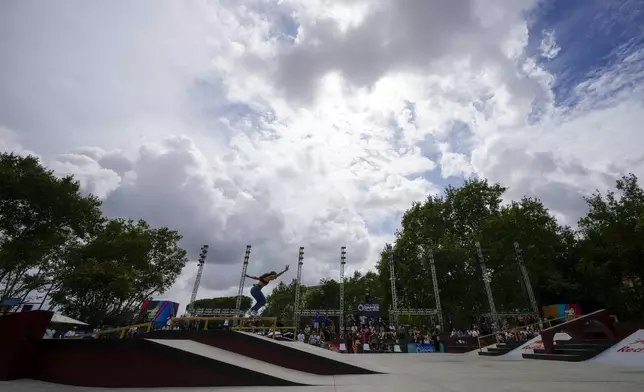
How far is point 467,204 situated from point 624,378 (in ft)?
129

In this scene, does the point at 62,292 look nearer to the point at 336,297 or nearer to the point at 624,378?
the point at 624,378

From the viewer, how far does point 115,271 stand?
31.9 m

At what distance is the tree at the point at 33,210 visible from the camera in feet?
73.2

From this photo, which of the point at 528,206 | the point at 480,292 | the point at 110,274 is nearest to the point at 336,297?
→ the point at 480,292

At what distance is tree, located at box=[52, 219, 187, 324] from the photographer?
3095 cm

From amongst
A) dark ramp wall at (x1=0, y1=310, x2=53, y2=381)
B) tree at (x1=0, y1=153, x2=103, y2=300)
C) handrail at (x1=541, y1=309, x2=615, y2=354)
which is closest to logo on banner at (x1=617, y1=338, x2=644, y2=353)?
handrail at (x1=541, y1=309, x2=615, y2=354)

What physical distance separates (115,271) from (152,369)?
2921 centimetres

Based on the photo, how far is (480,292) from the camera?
39438mm

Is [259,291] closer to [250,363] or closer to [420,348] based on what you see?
[250,363]

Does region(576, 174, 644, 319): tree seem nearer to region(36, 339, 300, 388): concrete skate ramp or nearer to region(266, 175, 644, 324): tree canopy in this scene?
region(266, 175, 644, 324): tree canopy

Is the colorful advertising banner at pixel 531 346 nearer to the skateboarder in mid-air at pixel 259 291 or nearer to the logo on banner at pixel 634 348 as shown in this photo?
the logo on banner at pixel 634 348

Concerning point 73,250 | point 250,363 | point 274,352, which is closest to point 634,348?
point 274,352

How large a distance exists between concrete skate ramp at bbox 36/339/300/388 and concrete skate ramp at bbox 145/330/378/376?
2009 millimetres

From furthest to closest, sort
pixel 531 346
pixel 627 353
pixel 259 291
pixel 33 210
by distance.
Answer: pixel 33 210, pixel 259 291, pixel 531 346, pixel 627 353
